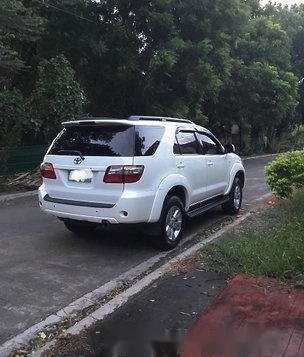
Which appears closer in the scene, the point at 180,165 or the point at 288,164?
the point at 180,165

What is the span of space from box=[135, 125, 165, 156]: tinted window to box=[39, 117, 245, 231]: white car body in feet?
0.15

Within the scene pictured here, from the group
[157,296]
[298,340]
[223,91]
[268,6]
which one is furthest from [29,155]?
[268,6]

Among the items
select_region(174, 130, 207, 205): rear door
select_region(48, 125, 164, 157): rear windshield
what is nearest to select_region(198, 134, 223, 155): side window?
select_region(174, 130, 207, 205): rear door

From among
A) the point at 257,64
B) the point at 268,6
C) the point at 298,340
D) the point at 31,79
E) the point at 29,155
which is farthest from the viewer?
the point at 268,6

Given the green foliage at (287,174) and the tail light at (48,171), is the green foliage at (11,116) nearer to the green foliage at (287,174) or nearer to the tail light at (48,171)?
the tail light at (48,171)

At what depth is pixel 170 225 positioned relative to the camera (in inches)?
255

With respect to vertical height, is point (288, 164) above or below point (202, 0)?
below

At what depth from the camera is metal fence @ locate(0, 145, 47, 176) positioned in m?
11.9

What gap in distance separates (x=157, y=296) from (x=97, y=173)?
6.03ft

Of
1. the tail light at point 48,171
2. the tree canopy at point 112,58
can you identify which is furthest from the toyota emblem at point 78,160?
the tree canopy at point 112,58

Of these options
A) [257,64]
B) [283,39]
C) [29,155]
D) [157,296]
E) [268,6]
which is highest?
[268,6]

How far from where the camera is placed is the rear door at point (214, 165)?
7.64 m

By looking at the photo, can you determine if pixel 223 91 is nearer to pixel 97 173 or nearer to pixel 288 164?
pixel 288 164

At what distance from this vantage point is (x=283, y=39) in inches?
Result: 995
